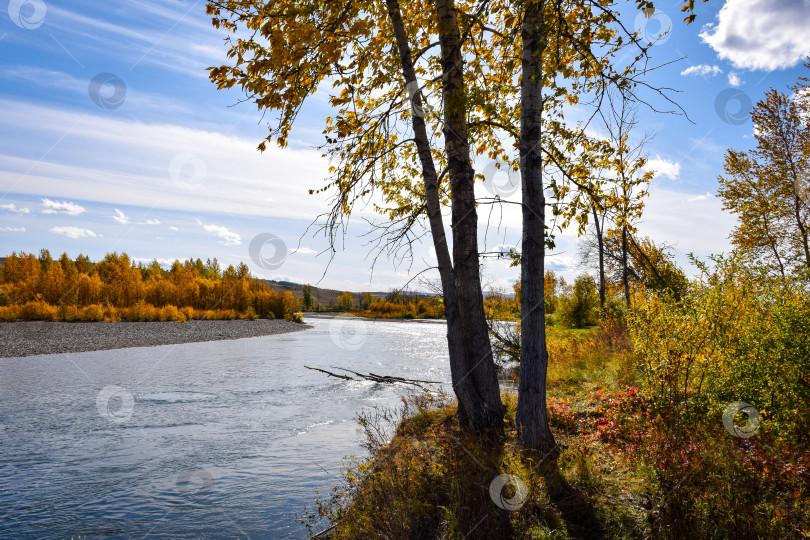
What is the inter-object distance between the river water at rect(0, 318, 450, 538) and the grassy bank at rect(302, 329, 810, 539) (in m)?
1.64

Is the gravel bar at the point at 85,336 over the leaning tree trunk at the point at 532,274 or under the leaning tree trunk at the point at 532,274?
under

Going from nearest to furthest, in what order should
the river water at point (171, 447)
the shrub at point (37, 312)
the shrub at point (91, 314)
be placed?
the river water at point (171, 447)
the shrub at point (37, 312)
the shrub at point (91, 314)

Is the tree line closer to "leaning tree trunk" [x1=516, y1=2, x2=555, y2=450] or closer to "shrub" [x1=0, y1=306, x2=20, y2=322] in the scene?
"shrub" [x1=0, y1=306, x2=20, y2=322]

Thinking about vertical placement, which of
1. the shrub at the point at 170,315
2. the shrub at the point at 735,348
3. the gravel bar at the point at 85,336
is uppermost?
the shrub at the point at 735,348

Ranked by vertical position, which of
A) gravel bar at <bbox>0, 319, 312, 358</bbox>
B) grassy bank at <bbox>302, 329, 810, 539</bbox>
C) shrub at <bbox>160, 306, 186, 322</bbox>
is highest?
grassy bank at <bbox>302, 329, 810, 539</bbox>

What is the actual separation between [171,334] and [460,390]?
1507 inches

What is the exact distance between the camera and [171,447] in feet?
31.4

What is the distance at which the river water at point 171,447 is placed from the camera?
21.4 ft

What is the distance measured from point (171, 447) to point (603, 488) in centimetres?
908

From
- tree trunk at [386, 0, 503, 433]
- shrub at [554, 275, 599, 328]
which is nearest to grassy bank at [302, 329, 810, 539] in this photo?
tree trunk at [386, 0, 503, 433]

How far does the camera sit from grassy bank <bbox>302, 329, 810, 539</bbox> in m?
3.86

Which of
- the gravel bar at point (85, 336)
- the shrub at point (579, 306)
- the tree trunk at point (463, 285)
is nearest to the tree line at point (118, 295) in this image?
the gravel bar at point (85, 336)

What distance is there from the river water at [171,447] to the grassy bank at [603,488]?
1641mm

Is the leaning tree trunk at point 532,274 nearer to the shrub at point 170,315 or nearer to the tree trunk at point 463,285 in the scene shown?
the tree trunk at point 463,285
